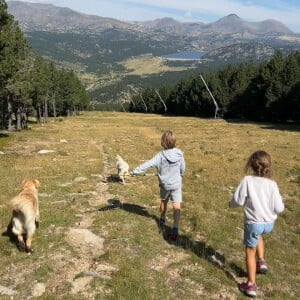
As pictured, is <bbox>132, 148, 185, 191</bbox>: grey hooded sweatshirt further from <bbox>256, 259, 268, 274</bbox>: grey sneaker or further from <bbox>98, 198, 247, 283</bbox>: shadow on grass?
<bbox>256, 259, 268, 274</bbox>: grey sneaker

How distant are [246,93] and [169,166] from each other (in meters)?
82.7

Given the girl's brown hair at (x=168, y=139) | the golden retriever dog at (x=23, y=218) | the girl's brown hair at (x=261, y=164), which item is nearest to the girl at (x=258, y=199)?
the girl's brown hair at (x=261, y=164)

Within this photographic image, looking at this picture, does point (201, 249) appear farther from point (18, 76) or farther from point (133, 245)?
point (18, 76)

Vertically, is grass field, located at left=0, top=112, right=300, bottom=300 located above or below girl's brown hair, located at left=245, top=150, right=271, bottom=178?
below

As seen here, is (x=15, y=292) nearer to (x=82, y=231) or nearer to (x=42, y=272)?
(x=42, y=272)

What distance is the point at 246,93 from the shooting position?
301 ft

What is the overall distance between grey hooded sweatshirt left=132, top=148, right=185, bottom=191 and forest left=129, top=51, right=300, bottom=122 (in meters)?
65.0

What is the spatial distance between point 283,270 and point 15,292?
6.13m

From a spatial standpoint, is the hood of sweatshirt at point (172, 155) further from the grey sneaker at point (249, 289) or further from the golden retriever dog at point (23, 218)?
the grey sneaker at point (249, 289)

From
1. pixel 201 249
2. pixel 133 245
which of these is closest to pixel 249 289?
pixel 201 249

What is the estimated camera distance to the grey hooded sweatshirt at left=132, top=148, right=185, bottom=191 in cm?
1211

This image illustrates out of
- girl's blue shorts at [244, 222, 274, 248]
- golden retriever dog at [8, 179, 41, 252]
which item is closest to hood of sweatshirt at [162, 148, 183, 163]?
girl's blue shorts at [244, 222, 274, 248]

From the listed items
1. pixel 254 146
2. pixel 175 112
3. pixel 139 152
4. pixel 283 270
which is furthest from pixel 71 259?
pixel 175 112

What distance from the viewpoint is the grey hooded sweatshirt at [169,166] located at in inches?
477
